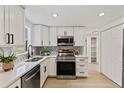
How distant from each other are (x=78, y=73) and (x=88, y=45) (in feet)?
14.4

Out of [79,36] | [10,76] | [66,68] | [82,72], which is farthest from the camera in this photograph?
[79,36]

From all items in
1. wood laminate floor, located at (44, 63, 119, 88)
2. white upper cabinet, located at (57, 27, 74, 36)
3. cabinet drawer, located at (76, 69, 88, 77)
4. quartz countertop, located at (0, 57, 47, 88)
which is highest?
white upper cabinet, located at (57, 27, 74, 36)

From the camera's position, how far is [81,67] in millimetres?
5062

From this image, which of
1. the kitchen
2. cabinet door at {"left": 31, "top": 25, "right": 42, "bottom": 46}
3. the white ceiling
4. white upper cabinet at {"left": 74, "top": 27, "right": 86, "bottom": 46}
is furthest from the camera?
white upper cabinet at {"left": 74, "top": 27, "right": 86, "bottom": 46}

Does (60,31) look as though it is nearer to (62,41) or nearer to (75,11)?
(62,41)

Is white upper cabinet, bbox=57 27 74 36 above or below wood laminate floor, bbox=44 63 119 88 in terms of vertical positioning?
above

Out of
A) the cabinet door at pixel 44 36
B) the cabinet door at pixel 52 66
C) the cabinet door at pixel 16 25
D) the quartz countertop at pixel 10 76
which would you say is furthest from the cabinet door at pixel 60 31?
the quartz countertop at pixel 10 76

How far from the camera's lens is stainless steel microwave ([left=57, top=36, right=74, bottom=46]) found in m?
5.53

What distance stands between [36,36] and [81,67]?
2.11m

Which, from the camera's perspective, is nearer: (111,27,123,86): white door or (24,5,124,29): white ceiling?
(24,5,124,29): white ceiling

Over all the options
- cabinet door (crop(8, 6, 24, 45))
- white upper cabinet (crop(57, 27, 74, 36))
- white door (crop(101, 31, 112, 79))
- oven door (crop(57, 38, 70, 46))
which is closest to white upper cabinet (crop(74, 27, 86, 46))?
white upper cabinet (crop(57, 27, 74, 36))

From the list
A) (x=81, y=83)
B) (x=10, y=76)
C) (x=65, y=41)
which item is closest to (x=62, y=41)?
(x=65, y=41)

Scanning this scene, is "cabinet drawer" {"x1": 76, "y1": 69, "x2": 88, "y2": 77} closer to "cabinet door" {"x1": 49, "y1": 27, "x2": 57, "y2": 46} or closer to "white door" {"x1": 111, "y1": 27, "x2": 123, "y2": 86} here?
"white door" {"x1": 111, "y1": 27, "x2": 123, "y2": 86}
